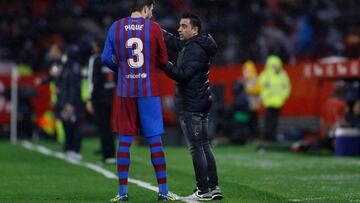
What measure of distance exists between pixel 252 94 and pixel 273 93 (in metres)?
2.98

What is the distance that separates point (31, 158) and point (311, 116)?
9.67 meters

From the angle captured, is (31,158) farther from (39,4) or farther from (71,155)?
(39,4)

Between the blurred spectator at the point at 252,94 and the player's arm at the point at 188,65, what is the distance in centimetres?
1554

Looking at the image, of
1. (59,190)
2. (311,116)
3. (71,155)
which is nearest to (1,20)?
(311,116)

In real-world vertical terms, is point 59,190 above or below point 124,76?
below

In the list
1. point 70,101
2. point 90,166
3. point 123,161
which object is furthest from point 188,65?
point 70,101

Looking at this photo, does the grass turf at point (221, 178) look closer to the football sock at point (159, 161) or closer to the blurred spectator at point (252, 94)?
the football sock at point (159, 161)

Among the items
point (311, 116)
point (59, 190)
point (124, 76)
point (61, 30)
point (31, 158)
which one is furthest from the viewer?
point (61, 30)

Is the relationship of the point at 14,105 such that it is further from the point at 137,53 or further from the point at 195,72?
the point at 137,53

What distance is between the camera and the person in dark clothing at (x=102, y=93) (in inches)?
720

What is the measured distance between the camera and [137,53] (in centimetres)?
1079

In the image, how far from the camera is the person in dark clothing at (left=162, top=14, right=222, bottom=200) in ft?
Result: 36.5

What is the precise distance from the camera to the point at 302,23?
1288 inches

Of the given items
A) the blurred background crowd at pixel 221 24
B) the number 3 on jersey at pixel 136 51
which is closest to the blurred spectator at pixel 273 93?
the blurred background crowd at pixel 221 24
